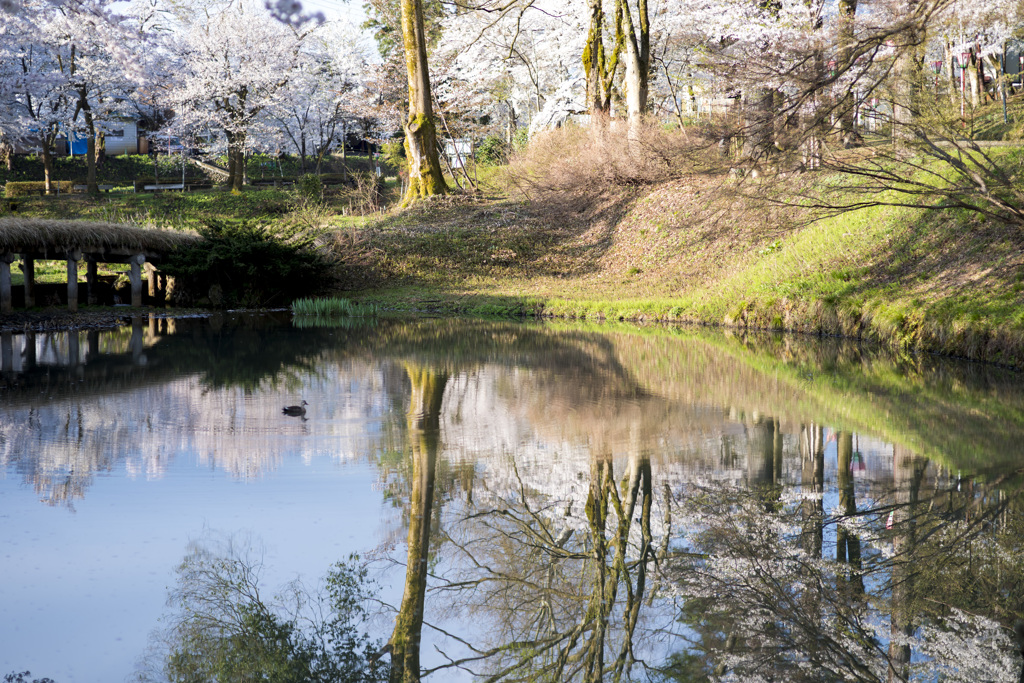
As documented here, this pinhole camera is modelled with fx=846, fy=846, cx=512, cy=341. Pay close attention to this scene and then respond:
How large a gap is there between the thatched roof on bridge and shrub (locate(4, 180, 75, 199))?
21.7 m

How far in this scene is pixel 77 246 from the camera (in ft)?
51.5

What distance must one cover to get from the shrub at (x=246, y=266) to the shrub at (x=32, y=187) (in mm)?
20774

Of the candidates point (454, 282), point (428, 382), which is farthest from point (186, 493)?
point (454, 282)

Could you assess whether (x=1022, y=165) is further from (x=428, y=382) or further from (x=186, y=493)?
(x=186, y=493)

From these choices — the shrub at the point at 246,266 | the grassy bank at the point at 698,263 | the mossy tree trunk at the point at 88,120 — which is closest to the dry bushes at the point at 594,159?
the grassy bank at the point at 698,263

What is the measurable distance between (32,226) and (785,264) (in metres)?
13.4

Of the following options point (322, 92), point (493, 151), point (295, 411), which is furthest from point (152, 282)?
point (322, 92)

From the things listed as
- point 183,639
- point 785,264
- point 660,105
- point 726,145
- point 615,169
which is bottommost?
point 183,639

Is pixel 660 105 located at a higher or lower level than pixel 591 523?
higher

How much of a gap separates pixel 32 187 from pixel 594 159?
2720 centimetres

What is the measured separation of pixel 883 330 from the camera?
38.6 ft

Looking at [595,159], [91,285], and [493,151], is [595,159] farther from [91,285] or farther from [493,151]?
[91,285]

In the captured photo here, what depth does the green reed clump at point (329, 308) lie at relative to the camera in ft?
63.3

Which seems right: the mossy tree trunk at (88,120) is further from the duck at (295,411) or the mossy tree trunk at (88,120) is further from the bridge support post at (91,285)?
the duck at (295,411)
